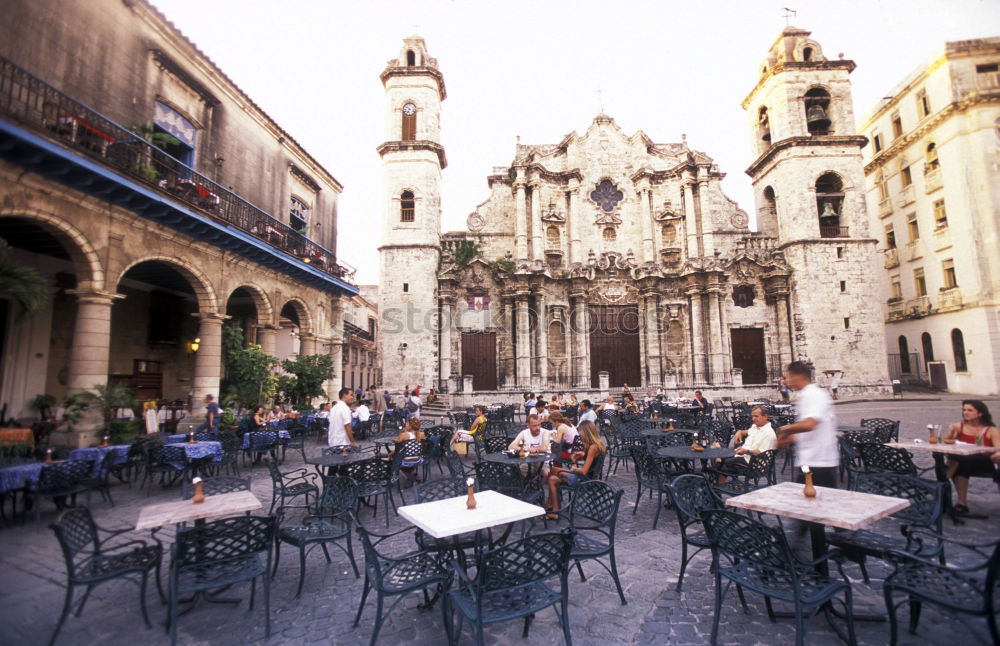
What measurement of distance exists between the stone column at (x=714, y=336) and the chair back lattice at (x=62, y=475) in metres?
23.0

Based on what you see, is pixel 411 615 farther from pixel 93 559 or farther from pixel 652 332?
pixel 652 332

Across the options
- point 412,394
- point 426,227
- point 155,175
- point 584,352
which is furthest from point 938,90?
point 155,175

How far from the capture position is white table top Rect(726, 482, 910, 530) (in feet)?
10.5

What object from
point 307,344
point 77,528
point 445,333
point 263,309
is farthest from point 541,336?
point 77,528

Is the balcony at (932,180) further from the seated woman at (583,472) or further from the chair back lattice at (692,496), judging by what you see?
the chair back lattice at (692,496)

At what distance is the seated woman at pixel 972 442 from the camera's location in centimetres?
548

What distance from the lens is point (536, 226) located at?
23906 millimetres

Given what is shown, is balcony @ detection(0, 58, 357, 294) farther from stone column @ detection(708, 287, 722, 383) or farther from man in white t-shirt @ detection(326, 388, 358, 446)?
stone column @ detection(708, 287, 722, 383)

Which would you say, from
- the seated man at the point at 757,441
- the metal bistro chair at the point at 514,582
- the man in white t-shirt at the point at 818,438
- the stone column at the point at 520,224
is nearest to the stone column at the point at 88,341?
the metal bistro chair at the point at 514,582

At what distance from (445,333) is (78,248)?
48.5ft

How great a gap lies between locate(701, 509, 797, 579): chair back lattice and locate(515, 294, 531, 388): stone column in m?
18.3

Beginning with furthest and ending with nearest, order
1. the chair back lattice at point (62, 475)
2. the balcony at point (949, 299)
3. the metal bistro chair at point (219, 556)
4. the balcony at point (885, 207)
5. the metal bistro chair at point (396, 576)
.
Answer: the balcony at point (885, 207) → the balcony at point (949, 299) → the chair back lattice at point (62, 475) → the metal bistro chair at point (219, 556) → the metal bistro chair at point (396, 576)

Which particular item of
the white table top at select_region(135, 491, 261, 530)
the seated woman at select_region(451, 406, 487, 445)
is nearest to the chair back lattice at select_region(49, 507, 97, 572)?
the white table top at select_region(135, 491, 261, 530)

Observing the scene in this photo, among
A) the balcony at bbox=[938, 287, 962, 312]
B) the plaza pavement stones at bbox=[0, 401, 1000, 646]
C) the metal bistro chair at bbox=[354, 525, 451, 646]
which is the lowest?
the plaza pavement stones at bbox=[0, 401, 1000, 646]
